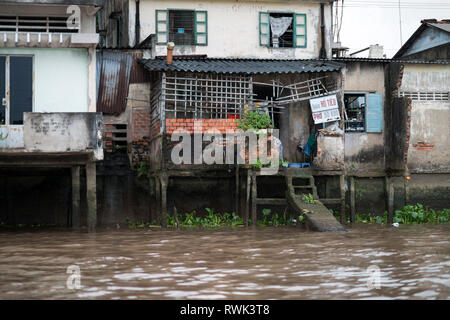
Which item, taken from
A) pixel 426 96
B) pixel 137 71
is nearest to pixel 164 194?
pixel 137 71

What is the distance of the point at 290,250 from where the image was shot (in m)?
11.3

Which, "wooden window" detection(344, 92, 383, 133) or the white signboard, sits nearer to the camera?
the white signboard

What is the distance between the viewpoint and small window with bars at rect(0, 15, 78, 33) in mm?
15281

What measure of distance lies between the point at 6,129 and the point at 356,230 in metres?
8.44

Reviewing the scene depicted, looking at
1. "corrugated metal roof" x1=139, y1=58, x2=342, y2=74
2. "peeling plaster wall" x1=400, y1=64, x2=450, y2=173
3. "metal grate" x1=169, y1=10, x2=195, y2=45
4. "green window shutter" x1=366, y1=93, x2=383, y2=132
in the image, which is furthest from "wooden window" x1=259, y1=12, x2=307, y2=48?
"peeling plaster wall" x1=400, y1=64, x2=450, y2=173

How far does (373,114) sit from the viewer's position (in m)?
20.0

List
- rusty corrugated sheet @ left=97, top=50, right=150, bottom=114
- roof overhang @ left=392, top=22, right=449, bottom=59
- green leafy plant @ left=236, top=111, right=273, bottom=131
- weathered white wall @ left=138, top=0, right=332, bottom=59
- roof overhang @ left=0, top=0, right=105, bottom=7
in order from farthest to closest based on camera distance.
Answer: roof overhang @ left=392, top=22, right=449, bottom=59, weathered white wall @ left=138, top=0, right=332, bottom=59, rusty corrugated sheet @ left=97, top=50, right=150, bottom=114, green leafy plant @ left=236, top=111, right=273, bottom=131, roof overhang @ left=0, top=0, right=105, bottom=7

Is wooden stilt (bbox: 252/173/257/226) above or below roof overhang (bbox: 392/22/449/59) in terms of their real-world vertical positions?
below

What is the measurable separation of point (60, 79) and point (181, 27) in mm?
6182

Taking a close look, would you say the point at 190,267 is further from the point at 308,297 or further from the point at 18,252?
the point at 18,252

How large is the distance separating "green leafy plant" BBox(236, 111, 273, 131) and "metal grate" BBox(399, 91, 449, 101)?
5437 mm

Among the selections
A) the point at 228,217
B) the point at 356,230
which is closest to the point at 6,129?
the point at 228,217

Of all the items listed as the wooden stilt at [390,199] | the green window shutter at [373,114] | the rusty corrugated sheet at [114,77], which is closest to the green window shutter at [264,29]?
the green window shutter at [373,114]

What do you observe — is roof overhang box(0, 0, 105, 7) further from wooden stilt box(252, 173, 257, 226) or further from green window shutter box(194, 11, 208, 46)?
wooden stilt box(252, 173, 257, 226)
